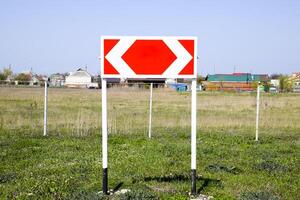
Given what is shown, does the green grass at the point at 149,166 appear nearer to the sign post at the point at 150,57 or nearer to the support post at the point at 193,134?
the support post at the point at 193,134

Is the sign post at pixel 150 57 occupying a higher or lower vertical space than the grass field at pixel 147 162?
higher

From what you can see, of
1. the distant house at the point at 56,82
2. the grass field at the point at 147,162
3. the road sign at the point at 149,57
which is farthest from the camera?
the distant house at the point at 56,82

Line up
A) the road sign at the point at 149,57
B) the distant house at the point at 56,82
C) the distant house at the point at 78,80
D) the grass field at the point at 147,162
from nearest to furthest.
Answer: the road sign at the point at 149,57
the grass field at the point at 147,162
the distant house at the point at 56,82
the distant house at the point at 78,80

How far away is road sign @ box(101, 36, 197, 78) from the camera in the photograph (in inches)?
230

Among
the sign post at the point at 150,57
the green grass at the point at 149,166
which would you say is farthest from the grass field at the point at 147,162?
the sign post at the point at 150,57

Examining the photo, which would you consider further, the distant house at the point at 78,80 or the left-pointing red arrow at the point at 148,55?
the distant house at the point at 78,80

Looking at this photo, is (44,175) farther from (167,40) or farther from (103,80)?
(167,40)

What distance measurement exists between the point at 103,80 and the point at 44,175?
2577 millimetres

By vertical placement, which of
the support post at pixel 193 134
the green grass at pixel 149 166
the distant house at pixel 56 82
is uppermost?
the distant house at pixel 56 82

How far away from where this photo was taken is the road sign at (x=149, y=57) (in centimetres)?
584

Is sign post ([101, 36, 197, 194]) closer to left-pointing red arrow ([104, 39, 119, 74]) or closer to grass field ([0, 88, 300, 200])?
left-pointing red arrow ([104, 39, 119, 74])

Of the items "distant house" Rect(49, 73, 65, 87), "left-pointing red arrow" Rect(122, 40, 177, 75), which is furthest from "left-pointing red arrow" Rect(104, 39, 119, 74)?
"distant house" Rect(49, 73, 65, 87)

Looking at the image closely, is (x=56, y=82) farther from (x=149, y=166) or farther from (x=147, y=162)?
(x=149, y=166)

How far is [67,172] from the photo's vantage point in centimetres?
775
